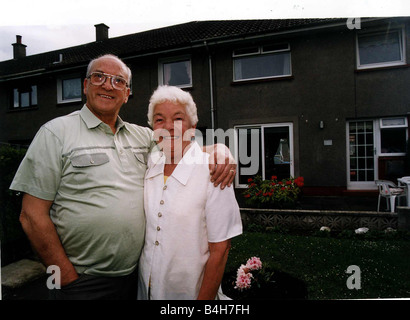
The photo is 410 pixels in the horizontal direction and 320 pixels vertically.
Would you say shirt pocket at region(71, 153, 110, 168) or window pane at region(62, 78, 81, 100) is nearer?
shirt pocket at region(71, 153, 110, 168)

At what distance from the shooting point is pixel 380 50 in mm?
2496

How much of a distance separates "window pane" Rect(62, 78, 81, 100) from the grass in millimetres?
2140

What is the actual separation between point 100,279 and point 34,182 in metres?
0.57

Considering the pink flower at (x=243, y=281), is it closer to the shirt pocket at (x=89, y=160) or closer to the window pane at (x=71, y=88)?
the shirt pocket at (x=89, y=160)

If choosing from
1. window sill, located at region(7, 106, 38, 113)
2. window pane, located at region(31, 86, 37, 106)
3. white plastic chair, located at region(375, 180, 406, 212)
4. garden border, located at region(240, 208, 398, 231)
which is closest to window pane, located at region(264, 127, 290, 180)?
garden border, located at region(240, 208, 398, 231)

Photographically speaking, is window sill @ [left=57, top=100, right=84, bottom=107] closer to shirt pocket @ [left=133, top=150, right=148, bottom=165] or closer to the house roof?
the house roof

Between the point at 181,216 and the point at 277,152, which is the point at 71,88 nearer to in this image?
the point at 181,216

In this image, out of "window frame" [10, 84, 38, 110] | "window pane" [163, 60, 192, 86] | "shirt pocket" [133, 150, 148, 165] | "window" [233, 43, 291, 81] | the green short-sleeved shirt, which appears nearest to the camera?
the green short-sleeved shirt

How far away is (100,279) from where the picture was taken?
1156 millimetres

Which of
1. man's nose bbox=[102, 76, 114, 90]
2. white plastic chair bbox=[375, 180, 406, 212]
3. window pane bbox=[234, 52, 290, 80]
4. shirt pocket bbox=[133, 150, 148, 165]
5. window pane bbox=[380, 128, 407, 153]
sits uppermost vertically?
window pane bbox=[234, 52, 290, 80]

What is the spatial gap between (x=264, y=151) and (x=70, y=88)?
1.94 m

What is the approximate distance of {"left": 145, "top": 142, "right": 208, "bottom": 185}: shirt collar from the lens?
44.0 inches

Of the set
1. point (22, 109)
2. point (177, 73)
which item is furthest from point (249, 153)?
point (22, 109)
